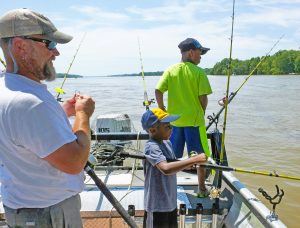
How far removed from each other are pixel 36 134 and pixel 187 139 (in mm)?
2903

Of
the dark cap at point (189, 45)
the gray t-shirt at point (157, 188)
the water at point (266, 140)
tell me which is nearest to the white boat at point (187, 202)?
the gray t-shirt at point (157, 188)

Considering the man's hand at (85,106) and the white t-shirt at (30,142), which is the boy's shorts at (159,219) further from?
the man's hand at (85,106)

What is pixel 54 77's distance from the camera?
6.33ft

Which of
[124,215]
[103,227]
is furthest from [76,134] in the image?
[103,227]

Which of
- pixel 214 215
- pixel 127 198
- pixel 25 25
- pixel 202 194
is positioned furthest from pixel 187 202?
pixel 25 25

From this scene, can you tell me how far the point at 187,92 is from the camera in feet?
14.9

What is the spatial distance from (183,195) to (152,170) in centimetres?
147

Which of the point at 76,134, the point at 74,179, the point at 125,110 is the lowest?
the point at 125,110

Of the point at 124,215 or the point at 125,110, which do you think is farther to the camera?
the point at 125,110

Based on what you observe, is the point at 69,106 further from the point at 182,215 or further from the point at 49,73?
the point at 182,215

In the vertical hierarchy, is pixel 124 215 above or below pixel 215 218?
above

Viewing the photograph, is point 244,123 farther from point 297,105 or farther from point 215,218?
point 215,218

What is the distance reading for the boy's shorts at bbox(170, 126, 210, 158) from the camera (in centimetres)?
438

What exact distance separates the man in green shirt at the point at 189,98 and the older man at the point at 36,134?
254 cm
